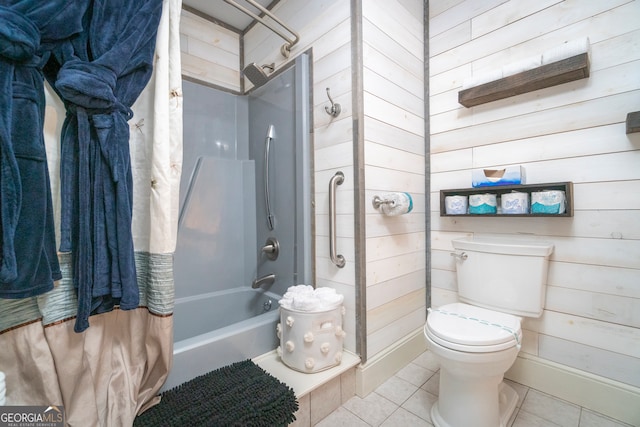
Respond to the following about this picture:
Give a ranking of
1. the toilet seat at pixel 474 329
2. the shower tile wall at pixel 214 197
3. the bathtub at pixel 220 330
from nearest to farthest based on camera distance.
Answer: the toilet seat at pixel 474 329, the bathtub at pixel 220 330, the shower tile wall at pixel 214 197

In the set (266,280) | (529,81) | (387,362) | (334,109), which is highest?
(529,81)

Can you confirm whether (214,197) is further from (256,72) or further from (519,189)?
(519,189)

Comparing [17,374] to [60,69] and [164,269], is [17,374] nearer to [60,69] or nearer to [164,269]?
[164,269]

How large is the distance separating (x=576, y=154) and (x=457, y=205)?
600mm

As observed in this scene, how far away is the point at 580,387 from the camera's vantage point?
1.35 m

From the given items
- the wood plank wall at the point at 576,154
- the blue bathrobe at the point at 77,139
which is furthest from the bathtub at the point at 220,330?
the wood plank wall at the point at 576,154

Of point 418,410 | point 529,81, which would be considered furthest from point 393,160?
point 418,410

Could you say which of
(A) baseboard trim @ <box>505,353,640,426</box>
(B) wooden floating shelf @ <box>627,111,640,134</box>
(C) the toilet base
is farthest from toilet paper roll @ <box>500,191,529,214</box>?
(C) the toilet base

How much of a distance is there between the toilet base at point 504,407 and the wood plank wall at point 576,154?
0.95 ft

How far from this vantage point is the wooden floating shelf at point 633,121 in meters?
1.14

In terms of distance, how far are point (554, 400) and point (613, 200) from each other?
1055 mm

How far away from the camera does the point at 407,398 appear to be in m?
1.42

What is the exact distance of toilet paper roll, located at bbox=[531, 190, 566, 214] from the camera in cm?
134

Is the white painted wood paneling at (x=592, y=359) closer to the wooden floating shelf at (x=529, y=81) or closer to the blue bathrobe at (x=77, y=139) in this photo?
the wooden floating shelf at (x=529, y=81)
